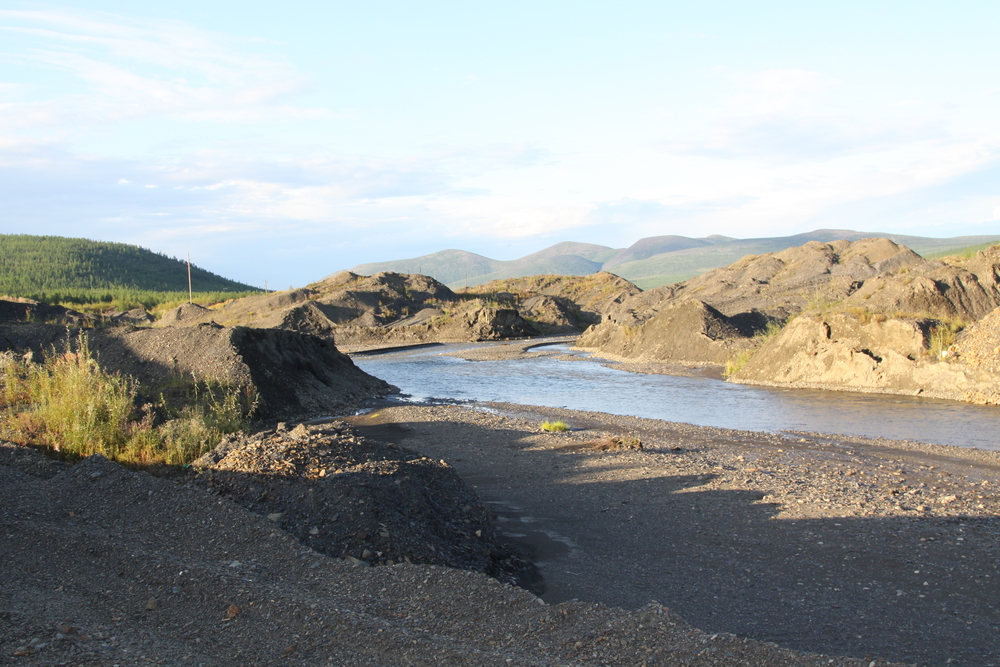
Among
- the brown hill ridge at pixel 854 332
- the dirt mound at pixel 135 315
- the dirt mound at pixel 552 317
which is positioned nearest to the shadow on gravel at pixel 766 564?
the brown hill ridge at pixel 854 332

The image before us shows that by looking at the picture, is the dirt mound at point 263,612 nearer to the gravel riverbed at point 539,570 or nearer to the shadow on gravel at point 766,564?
the gravel riverbed at point 539,570

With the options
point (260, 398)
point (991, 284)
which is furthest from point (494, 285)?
point (260, 398)

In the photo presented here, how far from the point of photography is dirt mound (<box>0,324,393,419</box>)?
2048cm

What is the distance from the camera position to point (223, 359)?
68.5ft

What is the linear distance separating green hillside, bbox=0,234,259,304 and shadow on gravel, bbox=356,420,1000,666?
273ft

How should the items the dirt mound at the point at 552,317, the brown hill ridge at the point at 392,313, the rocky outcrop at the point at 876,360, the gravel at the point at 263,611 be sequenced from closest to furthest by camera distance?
the gravel at the point at 263,611 < the rocky outcrop at the point at 876,360 < the brown hill ridge at the point at 392,313 < the dirt mound at the point at 552,317

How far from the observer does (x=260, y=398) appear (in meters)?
19.8

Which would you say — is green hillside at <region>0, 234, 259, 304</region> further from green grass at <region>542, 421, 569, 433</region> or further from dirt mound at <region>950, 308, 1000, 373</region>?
dirt mound at <region>950, 308, 1000, 373</region>

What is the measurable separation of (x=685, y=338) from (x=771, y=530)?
30.0 meters

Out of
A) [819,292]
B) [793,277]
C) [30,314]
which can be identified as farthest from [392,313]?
[819,292]

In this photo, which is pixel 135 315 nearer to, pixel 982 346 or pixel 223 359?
pixel 223 359

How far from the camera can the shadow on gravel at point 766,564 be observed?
6.32 metres

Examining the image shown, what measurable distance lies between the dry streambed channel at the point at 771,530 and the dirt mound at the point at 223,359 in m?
6.89

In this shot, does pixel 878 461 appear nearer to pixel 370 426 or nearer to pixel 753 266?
pixel 370 426
